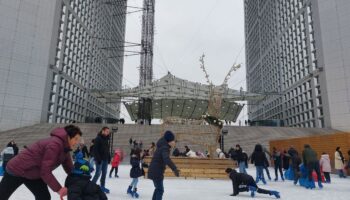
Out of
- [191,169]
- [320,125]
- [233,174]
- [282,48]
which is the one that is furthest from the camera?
[282,48]

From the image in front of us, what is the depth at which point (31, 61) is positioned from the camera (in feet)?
114

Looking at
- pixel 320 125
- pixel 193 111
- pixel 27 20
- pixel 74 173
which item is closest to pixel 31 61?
pixel 27 20

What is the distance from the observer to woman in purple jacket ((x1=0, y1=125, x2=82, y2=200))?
2721 millimetres

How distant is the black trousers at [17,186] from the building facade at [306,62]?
124ft

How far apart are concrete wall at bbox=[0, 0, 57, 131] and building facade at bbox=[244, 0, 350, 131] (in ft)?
116

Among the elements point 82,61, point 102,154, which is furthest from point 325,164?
point 82,61

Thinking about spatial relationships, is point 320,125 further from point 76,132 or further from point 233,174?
point 76,132

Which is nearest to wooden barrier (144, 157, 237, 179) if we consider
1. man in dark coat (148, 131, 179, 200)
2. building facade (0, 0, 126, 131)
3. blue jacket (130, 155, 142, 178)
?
blue jacket (130, 155, 142, 178)

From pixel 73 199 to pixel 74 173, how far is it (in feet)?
0.95

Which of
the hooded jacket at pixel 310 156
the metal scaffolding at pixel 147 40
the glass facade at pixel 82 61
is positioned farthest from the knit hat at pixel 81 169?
the metal scaffolding at pixel 147 40

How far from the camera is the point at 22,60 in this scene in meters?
33.6

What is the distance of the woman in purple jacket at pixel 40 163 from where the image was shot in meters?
2.72

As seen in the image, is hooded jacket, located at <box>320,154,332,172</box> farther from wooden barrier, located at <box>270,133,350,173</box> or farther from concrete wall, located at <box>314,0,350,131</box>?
concrete wall, located at <box>314,0,350,131</box>

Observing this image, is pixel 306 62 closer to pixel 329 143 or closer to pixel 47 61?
pixel 329 143
